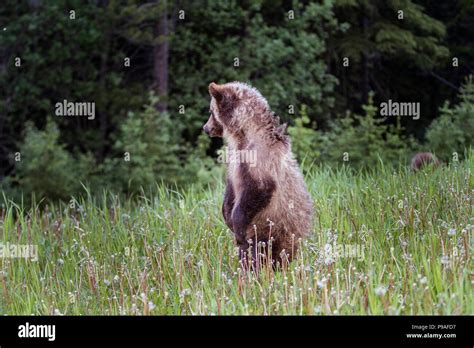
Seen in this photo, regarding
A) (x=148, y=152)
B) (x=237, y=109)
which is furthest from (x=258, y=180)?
(x=148, y=152)

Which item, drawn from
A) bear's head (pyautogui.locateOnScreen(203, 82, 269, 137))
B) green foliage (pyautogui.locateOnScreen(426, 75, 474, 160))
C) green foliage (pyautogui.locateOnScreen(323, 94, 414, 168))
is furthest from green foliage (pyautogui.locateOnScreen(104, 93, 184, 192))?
bear's head (pyautogui.locateOnScreen(203, 82, 269, 137))

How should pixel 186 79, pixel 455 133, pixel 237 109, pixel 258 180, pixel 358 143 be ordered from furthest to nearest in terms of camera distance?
1. pixel 186 79
2. pixel 358 143
3. pixel 455 133
4. pixel 237 109
5. pixel 258 180

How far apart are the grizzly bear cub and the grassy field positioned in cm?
19

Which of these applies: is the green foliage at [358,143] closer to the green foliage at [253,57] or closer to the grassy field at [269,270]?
the green foliage at [253,57]

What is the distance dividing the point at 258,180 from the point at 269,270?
2.36ft

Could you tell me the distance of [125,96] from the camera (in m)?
14.5

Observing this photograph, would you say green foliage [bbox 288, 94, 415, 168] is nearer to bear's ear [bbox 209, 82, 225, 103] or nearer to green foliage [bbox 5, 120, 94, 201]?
green foliage [bbox 5, 120, 94, 201]

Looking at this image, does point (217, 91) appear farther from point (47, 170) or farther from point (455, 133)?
point (47, 170)

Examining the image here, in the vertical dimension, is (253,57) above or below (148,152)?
above

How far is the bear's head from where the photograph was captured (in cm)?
500

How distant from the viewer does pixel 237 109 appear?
5066 mm

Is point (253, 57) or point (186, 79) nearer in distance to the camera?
point (186, 79)

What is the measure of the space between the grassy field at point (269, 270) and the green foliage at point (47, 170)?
20.5ft
